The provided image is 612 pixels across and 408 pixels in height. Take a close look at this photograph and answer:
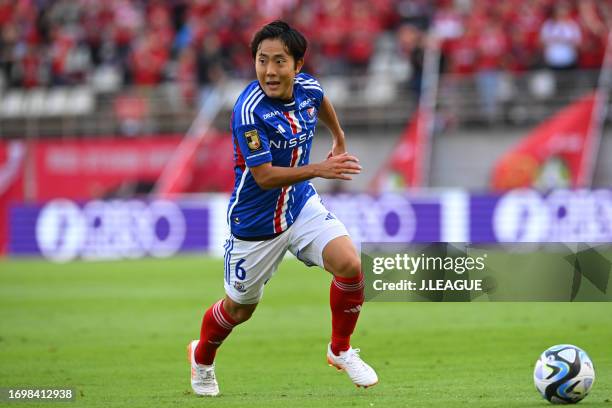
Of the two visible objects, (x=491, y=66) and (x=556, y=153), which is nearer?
(x=556, y=153)

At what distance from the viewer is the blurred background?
77.1ft

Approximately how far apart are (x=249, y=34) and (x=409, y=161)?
594cm

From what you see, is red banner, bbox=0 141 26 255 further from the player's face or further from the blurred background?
the player's face

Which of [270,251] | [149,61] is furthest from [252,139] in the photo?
[149,61]

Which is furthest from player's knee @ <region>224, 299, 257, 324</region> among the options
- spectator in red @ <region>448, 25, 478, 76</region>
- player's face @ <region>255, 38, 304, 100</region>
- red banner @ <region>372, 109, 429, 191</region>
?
spectator in red @ <region>448, 25, 478, 76</region>

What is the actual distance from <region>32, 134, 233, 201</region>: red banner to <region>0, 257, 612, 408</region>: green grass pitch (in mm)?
9039

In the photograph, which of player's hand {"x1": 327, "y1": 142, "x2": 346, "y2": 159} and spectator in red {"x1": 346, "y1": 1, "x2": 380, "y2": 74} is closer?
player's hand {"x1": 327, "y1": 142, "x2": 346, "y2": 159}

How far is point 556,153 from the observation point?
78.4 ft

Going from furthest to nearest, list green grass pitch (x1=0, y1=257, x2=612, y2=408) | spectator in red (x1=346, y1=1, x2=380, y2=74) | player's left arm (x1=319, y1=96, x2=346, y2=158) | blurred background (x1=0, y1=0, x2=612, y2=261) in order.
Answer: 1. spectator in red (x1=346, y1=1, x2=380, y2=74)
2. blurred background (x1=0, y1=0, x2=612, y2=261)
3. player's left arm (x1=319, y1=96, x2=346, y2=158)
4. green grass pitch (x1=0, y1=257, x2=612, y2=408)

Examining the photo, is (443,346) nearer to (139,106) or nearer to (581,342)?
(581,342)

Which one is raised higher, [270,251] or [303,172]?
[303,172]

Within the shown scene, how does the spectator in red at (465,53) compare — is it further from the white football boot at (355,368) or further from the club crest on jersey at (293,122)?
the white football boot at (355,368)

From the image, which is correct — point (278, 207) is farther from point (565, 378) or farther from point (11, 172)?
point (11, 172)

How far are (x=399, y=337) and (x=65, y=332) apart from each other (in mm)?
3898
